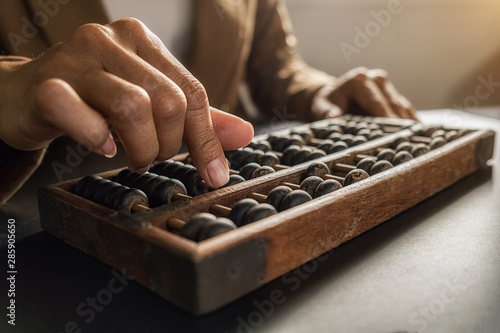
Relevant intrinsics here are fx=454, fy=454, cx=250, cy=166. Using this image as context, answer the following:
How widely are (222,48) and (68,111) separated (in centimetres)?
166

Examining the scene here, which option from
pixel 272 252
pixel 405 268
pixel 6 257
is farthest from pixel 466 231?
pixel 6 257

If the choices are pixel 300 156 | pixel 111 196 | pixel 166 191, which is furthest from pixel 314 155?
pixel 111 196

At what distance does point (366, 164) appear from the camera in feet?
3.73

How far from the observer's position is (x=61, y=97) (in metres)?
0.73

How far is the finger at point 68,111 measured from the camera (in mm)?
725

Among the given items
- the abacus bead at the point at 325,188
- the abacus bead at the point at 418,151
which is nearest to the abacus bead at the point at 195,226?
the abacus bead at the point at 325,188

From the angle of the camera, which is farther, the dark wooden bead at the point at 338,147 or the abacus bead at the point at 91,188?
the dark wooden bead at the point at 338,147

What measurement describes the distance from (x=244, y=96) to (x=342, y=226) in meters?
2.16

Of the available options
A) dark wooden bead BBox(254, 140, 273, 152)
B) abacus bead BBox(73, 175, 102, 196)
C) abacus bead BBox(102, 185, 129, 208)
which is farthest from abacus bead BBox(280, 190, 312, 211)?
dark wooden bead BBox(254, 140, 273, 152)

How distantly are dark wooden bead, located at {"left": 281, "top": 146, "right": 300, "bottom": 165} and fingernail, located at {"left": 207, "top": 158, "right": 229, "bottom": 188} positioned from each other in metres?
0.36

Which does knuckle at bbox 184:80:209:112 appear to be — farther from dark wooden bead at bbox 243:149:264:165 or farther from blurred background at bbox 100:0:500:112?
blurred background at bbox 100:0:500:112

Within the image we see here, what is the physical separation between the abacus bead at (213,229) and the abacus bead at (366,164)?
20.5 inches

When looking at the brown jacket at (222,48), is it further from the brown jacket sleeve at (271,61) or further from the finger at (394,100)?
the finger at (394,100)

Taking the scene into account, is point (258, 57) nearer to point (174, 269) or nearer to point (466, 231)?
point (466, 231)
